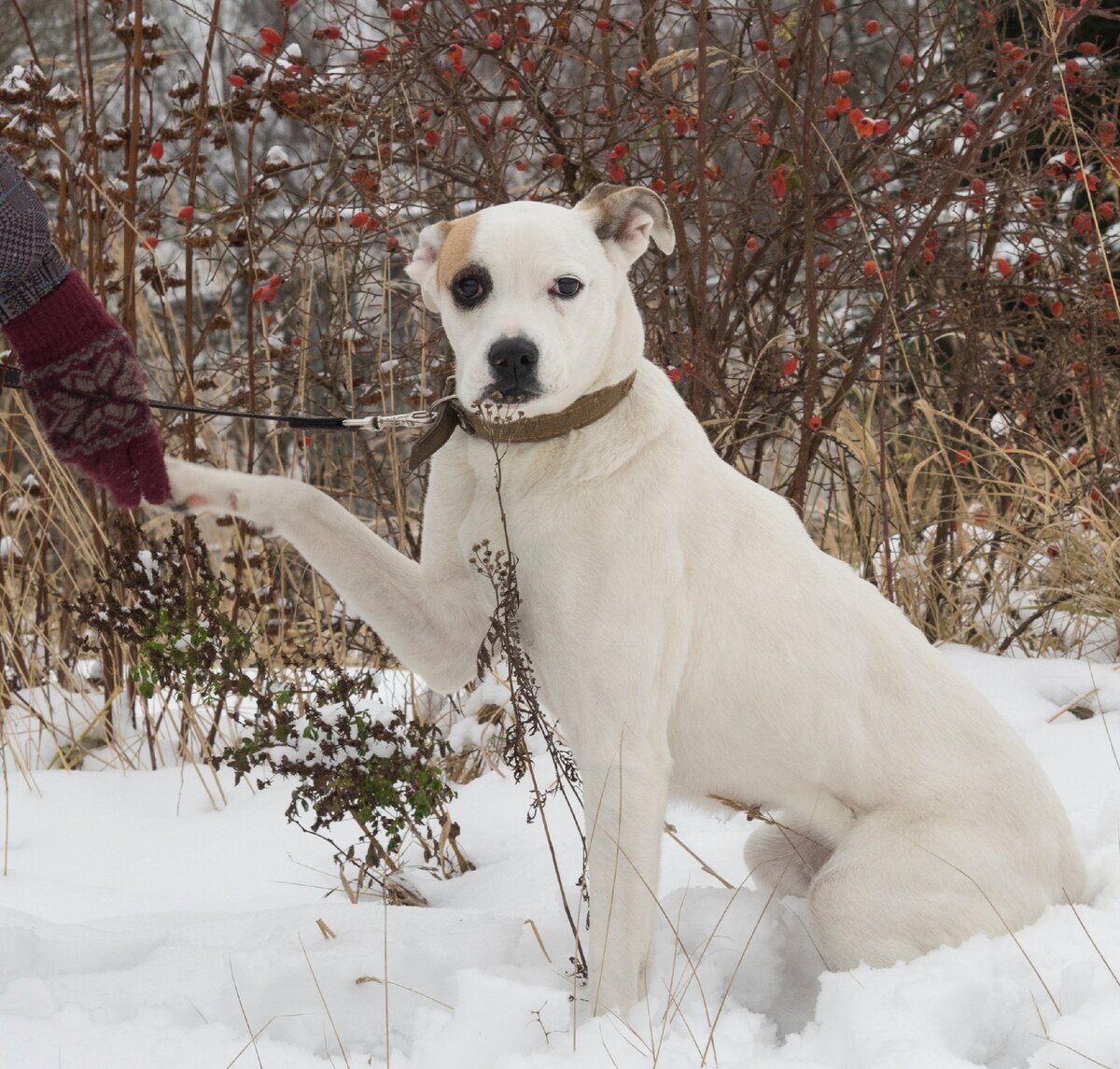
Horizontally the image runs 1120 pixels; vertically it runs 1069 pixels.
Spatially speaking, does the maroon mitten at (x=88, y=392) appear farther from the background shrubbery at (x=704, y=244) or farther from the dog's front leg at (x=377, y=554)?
the background shrubbery at (x=704, y=244)

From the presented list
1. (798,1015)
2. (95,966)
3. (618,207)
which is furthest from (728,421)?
(95,966)

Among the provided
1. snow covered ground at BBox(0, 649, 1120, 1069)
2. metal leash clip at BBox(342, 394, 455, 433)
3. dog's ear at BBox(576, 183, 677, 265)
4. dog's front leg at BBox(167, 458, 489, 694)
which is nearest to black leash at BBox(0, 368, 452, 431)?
metal leash clip at BBox(342, 394, 455, 433)

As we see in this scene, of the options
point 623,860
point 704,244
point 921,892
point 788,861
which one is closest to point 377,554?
point 623,860

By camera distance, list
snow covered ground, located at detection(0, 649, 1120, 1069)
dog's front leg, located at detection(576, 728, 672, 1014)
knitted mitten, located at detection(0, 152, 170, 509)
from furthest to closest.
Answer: knitted mitten, located at detection(0, 152, 170, 509) → dog's front leg, located at detection(576, 728, 672, 1014) → snow covered ground, located at detection(0, 649, 1120, 1069)

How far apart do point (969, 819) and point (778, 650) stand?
496 mm

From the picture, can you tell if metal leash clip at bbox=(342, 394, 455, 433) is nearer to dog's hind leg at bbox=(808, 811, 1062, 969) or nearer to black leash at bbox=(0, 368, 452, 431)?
black leash at bbox=(0, 368, 452, 431)

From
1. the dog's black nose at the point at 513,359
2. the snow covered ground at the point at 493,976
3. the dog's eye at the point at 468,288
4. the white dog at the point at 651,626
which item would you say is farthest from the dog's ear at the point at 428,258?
the snow covered ground at the point at 493,976

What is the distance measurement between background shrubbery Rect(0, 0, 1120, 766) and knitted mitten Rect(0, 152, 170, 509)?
107 cm

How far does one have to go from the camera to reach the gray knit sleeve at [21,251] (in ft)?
7.13

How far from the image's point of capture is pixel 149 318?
4.07m

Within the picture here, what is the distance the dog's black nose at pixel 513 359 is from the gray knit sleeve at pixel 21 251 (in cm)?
90

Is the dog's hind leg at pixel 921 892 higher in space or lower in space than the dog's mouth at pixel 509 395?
lower

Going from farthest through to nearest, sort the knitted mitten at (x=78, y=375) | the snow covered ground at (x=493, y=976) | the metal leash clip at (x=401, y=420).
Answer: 1. the metal leash clip at (x=401, y=420)
2. the knitted mitten at (x=78, y=375)
3. the snow covered ground at (x=493, y=976)

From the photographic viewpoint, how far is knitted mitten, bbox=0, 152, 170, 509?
7.46 feet
